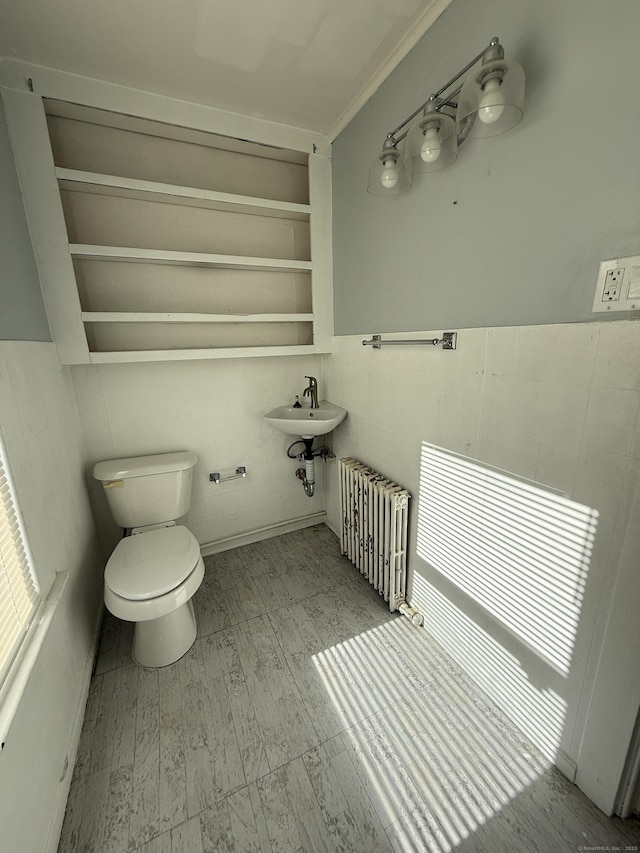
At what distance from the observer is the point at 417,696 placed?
134 cm

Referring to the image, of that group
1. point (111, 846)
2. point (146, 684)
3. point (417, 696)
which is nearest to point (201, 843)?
point (111, 846)

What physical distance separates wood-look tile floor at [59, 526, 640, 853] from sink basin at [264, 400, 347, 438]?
1.01 metres

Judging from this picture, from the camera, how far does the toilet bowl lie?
134cm

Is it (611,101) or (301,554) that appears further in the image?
(301,554)

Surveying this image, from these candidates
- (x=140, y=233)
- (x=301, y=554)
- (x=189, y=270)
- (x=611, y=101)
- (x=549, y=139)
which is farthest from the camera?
(x=301, y=554)

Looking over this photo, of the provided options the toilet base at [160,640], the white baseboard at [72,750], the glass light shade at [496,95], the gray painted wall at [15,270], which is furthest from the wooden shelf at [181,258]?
the white baseboard at [72,750]

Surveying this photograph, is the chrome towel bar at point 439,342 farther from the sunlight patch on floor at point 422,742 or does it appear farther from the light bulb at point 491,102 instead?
the sunlight patch on floor at point 422,742

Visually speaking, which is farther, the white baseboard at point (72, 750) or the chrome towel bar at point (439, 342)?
the chrome towel bar at point (439, 342)

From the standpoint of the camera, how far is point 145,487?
1.77 meters

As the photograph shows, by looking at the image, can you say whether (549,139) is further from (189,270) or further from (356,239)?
(189,270)

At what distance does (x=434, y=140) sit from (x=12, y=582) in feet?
6.11

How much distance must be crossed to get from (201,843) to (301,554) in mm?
1351

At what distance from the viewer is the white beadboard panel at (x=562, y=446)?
0.86m

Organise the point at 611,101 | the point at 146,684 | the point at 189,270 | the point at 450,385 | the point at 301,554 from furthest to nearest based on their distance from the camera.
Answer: the point at 301,554, the point at 189,270, the point at 146,684, the point at 450,385, the point at 611,101
